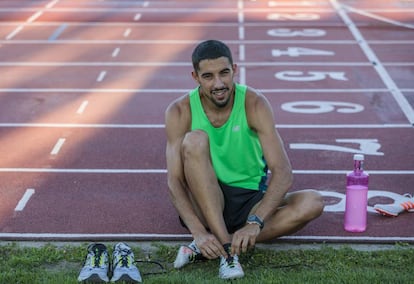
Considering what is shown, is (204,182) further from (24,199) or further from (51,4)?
(51,4)

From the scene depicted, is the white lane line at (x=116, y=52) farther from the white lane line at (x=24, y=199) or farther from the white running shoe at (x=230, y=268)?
the white running shoe at (x=230, y=268)

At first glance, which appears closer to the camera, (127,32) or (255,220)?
(255,220)

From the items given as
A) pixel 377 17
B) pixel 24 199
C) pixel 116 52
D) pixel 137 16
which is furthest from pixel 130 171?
pixel 377 17

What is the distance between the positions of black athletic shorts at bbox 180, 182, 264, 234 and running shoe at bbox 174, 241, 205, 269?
0.42 metres

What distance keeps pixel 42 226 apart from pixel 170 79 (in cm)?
539

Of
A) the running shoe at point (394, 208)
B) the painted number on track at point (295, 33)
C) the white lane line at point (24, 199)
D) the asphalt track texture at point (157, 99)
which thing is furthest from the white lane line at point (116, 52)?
the running shoe at point (394, 208)

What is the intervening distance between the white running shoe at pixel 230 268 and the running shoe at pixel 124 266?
48 cm

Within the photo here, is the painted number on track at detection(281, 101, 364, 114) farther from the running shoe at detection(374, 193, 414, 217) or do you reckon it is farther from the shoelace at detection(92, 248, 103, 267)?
the shoelace at detection(92, 248, 103, 267)

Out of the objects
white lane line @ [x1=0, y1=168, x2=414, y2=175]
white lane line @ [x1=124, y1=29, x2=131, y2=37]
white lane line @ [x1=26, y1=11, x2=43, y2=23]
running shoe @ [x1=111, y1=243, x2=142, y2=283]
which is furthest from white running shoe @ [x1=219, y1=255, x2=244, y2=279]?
white lane line @ [x1=26, y1=11, x2=43, y2=23]

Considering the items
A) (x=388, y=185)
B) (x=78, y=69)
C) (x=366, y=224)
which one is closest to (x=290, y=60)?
(x=78, y=69)

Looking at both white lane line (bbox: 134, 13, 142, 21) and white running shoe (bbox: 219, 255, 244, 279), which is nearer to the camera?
white running shoe (bbox: 219, 255, 244, 279)

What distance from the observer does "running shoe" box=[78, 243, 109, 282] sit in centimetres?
510

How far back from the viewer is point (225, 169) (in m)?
5.90

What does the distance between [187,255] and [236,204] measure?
59cm
